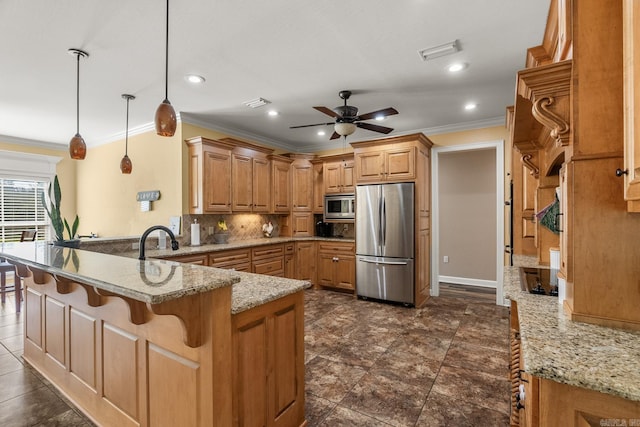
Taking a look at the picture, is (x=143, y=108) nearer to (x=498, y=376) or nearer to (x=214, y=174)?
(x=214, y=174)

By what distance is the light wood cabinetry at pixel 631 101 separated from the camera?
38.7 inches

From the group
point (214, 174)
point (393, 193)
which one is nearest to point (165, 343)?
point (214, 174)

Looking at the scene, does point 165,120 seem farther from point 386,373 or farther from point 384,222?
point 384,222

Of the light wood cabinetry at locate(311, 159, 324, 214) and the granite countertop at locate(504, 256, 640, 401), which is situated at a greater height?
the light wood cabinetry at locate(311, 159, 324, 214)

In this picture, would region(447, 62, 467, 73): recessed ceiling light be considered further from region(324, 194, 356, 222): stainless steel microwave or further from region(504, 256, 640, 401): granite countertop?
region(324, 194, 356, 222): stainless steel microwave

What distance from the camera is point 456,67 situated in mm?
2900

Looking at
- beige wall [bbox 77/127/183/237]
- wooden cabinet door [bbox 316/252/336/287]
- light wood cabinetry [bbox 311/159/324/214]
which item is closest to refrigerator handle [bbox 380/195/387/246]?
wooden cabinet door [bbox 316/252/336/287]

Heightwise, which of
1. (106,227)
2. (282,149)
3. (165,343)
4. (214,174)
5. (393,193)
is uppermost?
(282,149)

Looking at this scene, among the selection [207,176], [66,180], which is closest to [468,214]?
[207,176]

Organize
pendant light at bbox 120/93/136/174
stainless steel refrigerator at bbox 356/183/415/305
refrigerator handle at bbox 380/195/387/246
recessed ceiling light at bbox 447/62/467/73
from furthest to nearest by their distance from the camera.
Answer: refrigerator handle at bbox 380/195/387/246, stainless steel refrigerator at bbox 356/183/415/305, pendant light at bbox 120/93/136/174, recessed ceiling light at bbox 447/62/467/73

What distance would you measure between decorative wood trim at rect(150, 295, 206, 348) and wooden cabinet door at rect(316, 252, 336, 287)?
404 cm

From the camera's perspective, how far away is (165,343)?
57.6 inches

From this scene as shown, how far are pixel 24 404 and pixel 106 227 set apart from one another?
3.98 m

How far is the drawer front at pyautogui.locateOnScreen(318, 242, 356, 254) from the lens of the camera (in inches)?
201
